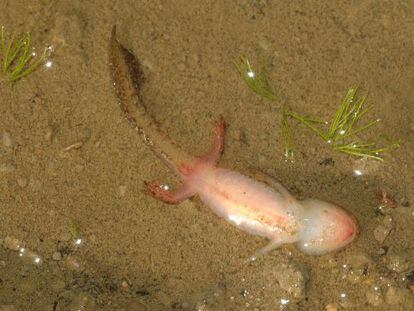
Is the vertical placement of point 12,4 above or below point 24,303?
above

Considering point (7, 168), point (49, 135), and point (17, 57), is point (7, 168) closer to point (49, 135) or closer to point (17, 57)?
point (49, 135)

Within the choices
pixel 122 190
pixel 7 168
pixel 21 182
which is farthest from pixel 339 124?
pixel 7 168

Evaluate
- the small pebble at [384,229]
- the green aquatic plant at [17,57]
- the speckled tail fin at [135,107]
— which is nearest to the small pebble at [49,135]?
the green aquatic plant at [17,57]

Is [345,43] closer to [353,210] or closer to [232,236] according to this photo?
[353,210]

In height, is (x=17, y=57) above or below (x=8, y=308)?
above

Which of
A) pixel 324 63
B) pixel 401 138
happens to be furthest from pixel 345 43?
pixel 401 138

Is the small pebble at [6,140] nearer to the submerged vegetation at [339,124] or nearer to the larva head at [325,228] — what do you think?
the submerged vegetation at [339,124]
